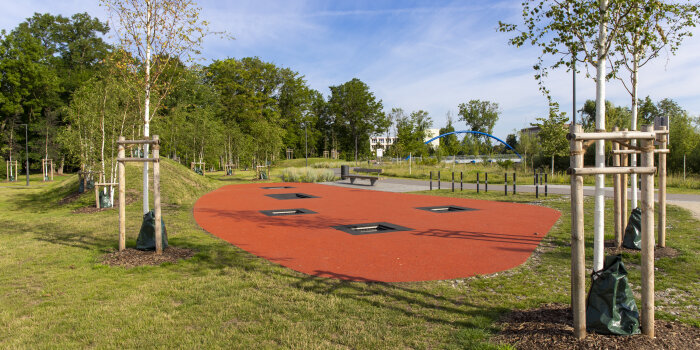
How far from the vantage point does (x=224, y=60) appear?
62531 millimetres

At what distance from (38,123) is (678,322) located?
5401cm

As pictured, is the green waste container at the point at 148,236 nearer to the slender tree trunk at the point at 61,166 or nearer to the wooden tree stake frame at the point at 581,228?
the wooden tree stake frame at the point at 581,228

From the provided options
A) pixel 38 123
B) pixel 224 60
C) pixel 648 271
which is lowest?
pixel 648 271

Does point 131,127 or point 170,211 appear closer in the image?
point 170,211

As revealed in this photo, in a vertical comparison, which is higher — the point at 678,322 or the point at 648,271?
the point at 648,271

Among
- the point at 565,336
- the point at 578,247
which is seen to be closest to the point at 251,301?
the point at 565,336

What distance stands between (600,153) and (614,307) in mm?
1379

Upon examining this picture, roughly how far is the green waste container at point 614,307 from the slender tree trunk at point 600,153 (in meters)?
0.41

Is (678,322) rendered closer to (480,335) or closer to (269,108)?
(480,335)

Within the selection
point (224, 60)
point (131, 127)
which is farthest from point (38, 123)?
point (131, 127)

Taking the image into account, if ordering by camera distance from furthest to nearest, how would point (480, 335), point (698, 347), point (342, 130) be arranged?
point (342, 130) < point (480, 335) < point (698, 347)

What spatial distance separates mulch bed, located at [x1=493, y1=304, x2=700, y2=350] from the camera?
11.2 ft

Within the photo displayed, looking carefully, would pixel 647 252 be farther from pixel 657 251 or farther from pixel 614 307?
pixel 657 251

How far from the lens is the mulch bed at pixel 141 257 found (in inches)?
256
